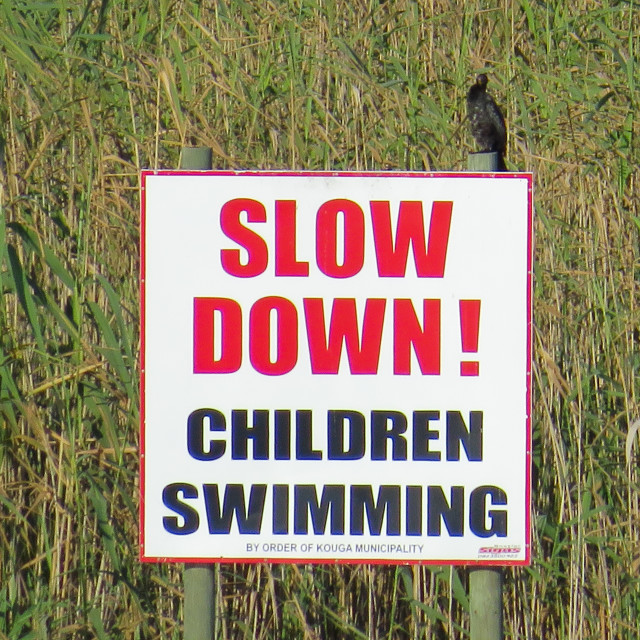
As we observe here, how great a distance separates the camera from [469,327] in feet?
6.32

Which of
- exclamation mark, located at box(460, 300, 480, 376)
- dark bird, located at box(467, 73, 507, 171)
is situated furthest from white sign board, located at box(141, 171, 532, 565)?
dark bird, located at box(467, 73, 507, 171)

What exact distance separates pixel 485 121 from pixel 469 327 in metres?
0.71

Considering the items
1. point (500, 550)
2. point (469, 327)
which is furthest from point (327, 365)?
point (500, 550)

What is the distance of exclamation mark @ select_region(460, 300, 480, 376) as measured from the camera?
193 centimetres

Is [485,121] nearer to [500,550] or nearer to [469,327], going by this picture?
[469,327]

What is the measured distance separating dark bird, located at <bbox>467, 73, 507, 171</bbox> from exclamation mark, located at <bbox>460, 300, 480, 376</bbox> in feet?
1.61

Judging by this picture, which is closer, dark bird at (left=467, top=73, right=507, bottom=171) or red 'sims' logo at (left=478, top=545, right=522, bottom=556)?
red 'sims' logo at (left=478, top=545, right=522, bottom=556)

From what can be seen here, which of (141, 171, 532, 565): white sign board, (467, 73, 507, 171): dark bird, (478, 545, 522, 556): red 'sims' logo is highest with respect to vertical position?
(467, 73, 507, 171): dark bird

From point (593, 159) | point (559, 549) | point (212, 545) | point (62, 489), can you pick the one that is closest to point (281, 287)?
point (212, 545)

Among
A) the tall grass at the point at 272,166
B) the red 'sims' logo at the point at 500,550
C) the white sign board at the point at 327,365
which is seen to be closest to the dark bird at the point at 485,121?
the tall grass at the point at 272,166

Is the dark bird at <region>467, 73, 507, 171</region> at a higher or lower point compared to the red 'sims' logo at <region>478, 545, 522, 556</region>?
higher

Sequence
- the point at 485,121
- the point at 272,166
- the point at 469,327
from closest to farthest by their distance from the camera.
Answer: the point at 469,327, the point at 485,121, the point at 272,166

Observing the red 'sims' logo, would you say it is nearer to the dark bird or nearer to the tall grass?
the tall grass

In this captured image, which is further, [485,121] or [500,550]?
[485,121]
